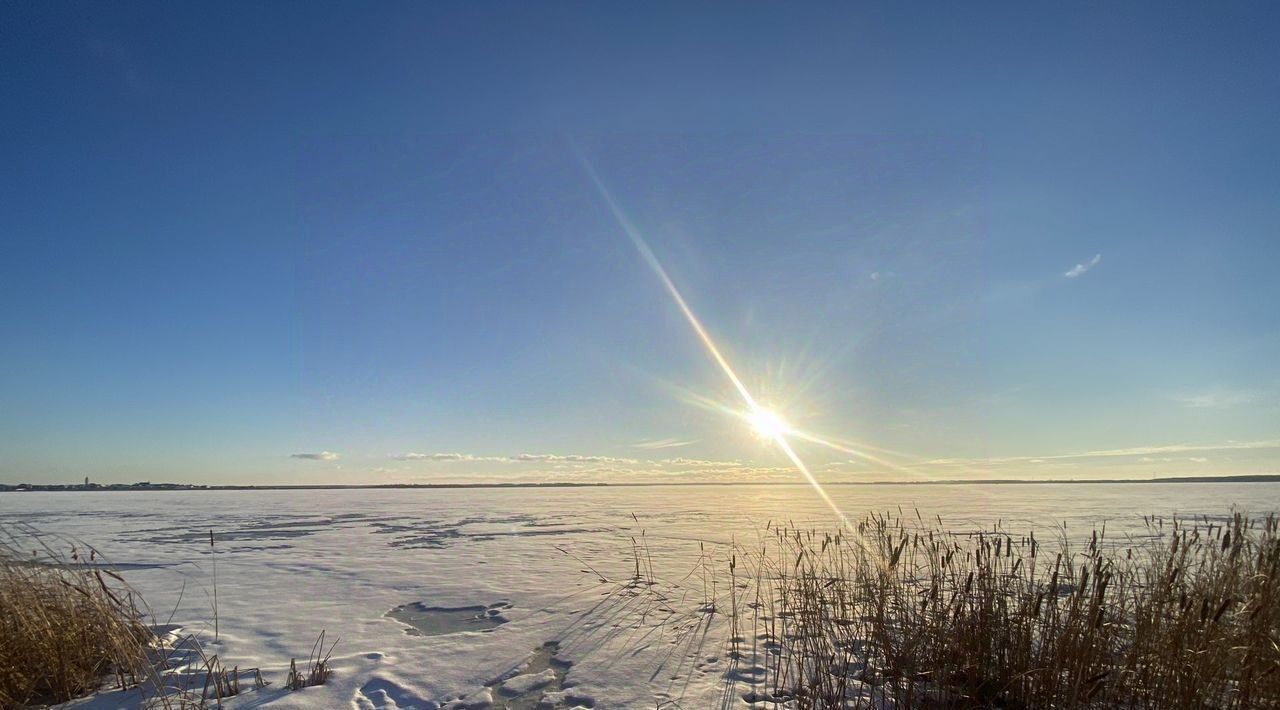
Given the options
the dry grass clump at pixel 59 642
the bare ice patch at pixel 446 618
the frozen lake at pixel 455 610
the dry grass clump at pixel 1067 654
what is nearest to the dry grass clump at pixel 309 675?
the frozen lake at pixel 455 610

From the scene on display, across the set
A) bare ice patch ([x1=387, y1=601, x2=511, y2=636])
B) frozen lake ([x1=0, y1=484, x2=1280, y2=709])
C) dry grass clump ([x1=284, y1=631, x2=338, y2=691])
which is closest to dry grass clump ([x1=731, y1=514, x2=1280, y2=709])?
frozen lake ([x1=0, y1=484, x2=1280, y2=709])

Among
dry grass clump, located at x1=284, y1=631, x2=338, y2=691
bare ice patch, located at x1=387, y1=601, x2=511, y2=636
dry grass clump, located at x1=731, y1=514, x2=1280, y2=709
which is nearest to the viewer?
Answer: dry grass clump, located at x1=731, y1=514, x2=1280, y2=709

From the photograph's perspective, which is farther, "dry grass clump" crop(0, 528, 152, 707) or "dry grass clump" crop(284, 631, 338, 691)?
"dry grass clump" crop(284, 631, 338, 691)

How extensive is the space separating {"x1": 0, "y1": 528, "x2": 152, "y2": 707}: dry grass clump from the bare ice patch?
2.06 m

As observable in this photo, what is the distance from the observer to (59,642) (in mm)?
4059

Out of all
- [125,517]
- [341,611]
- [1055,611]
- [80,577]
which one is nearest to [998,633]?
[1055,611]

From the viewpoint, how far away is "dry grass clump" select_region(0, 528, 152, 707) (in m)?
→ 3.91

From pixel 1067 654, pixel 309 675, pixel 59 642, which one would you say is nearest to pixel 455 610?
pixel 309 675

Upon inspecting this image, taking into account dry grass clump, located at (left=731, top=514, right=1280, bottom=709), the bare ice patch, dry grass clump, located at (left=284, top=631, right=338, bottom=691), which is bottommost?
the bare ice patch

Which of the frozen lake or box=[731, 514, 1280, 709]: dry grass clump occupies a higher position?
box=[731, 514, 1280, 709]: dry grass clump

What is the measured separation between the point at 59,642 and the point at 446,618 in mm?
2916

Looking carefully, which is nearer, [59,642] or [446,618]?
[59,642]

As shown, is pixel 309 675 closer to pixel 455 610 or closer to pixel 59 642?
pixel 59 642

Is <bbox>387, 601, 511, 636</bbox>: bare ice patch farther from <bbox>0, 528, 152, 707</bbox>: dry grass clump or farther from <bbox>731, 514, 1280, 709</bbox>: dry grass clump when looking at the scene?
<bbox>731, 514, 1280, 709</bbox>: dry grass clump
